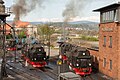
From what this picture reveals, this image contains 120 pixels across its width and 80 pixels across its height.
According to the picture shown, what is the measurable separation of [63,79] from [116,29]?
10.2m

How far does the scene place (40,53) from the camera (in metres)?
37.6

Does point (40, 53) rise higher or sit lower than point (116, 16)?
lower

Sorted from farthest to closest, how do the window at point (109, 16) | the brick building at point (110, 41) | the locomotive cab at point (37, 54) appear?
the locomotive cab at point (37, 54) → the window at point (109, 16) → the brick building at point (110, 41)

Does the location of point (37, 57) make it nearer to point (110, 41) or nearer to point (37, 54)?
point (37, 54)

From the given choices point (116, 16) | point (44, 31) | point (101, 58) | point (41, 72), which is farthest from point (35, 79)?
point (44, 31)

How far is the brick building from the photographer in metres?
28.0

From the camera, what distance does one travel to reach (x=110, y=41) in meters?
30.3

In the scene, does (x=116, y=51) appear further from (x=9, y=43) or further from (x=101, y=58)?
(x=9, y=43)

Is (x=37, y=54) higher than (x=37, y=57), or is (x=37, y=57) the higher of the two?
(x=37, y=54)

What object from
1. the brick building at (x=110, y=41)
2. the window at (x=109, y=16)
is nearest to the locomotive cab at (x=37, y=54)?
the brick building at (x=110, y=41)

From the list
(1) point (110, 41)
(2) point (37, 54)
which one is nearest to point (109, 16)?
(1) point (110, 41)

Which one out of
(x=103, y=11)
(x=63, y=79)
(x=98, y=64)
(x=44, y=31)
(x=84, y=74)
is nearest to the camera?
(x=63, y=79)

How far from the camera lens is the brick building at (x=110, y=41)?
28.0 metres

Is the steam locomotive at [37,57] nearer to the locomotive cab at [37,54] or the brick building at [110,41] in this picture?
the locomotive cab at [37,54]
